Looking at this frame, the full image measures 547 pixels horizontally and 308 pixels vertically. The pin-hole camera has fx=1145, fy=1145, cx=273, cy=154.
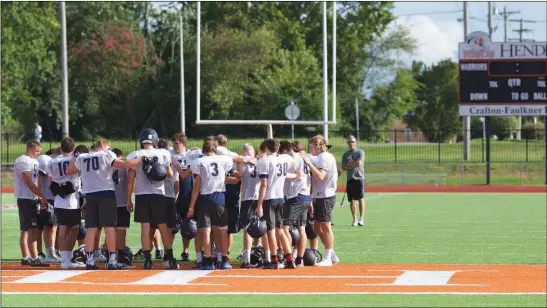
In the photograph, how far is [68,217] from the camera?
14422 millimetres

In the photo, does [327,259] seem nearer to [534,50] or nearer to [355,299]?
[355,299]

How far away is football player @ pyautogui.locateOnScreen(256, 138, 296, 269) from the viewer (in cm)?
1374

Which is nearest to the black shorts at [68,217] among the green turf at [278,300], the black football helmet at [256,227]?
the black football helmet at [256,227]

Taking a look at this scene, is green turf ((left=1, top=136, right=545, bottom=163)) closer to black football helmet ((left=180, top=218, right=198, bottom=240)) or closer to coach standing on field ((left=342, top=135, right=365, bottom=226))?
coach standing on field ((left=342, top=135, right=365, bottom=226))

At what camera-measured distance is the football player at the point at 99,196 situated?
45.6 feet

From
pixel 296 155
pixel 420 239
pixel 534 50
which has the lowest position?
pixel 420 239

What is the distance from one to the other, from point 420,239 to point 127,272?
615 cm

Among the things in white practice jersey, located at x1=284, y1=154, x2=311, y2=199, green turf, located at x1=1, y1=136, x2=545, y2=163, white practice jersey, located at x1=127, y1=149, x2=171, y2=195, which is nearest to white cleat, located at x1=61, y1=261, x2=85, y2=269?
white practice jersey, located at x1=127, y1=149, x2=171, y2=195

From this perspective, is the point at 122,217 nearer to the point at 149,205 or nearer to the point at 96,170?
the point at 149,205

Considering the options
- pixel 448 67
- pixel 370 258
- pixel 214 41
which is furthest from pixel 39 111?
pixel 370 258

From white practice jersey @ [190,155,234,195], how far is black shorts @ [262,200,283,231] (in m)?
0.60

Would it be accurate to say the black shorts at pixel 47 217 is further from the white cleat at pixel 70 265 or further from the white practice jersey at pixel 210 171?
the white practice jersey at pixel 210 171

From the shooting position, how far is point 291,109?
3291 cm

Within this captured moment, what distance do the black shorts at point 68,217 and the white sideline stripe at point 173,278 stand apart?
1.67 m
